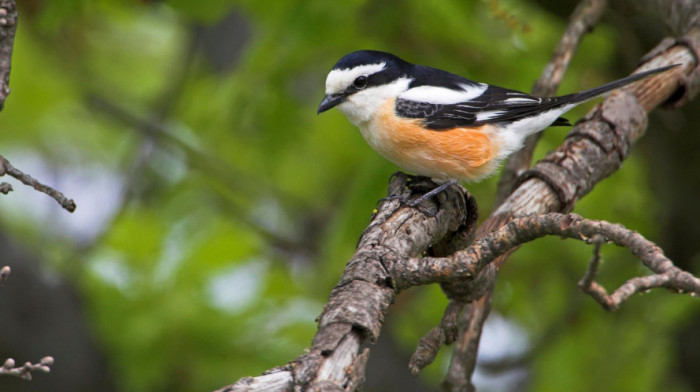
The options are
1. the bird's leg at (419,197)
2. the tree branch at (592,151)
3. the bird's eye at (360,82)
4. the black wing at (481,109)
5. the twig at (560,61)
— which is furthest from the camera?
the bird's eye at (360,82)

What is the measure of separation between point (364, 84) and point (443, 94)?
0.43 m

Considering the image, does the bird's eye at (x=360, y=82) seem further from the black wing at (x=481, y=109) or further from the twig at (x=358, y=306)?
the twig at (x=358, y=306)

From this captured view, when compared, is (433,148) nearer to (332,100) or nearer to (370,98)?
(370,98)

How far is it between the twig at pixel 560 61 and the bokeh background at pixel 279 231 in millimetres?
360

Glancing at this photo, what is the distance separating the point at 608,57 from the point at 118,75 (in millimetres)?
5518

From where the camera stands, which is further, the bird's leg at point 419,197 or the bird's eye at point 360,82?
the bird's eye at point 360,82

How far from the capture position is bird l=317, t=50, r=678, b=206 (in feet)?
13.6

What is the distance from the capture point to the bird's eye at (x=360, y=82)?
4336 millimetres

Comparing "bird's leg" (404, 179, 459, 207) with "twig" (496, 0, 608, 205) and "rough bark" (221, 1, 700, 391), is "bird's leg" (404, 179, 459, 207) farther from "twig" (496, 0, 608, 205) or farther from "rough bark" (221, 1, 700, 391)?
"twig" (496, 0, 608, 205)

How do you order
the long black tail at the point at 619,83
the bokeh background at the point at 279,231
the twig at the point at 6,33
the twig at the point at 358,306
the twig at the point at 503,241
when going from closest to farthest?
the twig at the point at 358,306, the twig at the point at 503,241, the twig at the point at 6,33, the long black tail at the point at 619,83, the bokeh background at the point at 279,231

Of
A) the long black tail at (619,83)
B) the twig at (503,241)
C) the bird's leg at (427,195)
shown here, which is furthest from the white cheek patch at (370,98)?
the twig at (503,241)

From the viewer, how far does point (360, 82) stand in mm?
4355

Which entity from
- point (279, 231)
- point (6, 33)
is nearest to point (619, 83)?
point (6, 33)

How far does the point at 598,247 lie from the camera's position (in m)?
2.05
